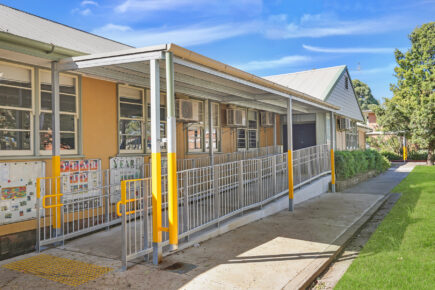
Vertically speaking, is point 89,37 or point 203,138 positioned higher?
point 89,37

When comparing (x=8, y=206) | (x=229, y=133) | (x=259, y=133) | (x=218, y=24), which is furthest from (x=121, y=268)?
(x=218, y=24)

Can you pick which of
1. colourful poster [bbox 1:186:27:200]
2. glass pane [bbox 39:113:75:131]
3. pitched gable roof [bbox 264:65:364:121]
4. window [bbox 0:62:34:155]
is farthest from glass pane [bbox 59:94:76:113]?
pitched gable roof [bbox 264:65:364:121]

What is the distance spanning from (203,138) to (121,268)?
6.26 m

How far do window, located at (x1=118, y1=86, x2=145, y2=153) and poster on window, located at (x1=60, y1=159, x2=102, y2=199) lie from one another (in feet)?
3.08

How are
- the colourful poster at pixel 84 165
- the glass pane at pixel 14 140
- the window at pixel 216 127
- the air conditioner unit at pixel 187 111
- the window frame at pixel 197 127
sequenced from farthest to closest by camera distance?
1. the window at pixel 216 127
2. the window frame at pixel 197 127
3. the air conditioner unit at pixel 187 111
4. the colourful poster at pixel 84 165
5. the glass pane at pixel 14 140

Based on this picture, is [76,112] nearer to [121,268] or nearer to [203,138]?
[121,268]

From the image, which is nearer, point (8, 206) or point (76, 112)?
point (8, 206)

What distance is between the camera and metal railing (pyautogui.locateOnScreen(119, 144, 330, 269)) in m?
4.98

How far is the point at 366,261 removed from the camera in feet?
16.5

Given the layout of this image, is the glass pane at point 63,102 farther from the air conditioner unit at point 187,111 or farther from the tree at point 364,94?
the tree at point 364,94

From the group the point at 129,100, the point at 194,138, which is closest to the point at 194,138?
the point at 194,138

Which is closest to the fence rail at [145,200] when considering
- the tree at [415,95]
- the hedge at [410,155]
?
the tree at [415,95]

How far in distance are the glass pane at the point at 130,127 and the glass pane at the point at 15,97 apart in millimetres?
2092

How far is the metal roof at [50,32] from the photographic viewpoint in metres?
5.54
